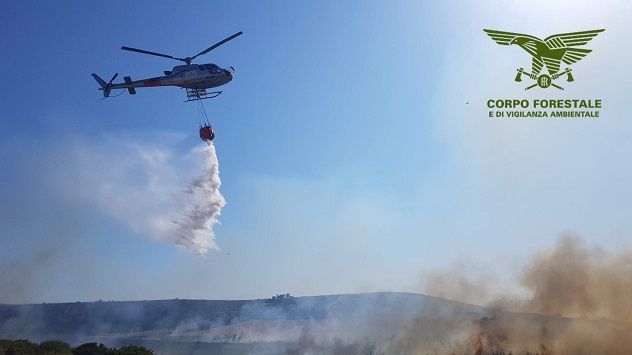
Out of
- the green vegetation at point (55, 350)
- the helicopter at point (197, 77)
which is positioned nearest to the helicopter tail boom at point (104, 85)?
the helicopter at point (197, 77)

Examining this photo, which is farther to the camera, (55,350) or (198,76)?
(55,350)

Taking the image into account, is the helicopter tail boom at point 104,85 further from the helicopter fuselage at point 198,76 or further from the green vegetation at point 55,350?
the green vegetation at point 55,350

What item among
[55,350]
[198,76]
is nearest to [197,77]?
[198,76]

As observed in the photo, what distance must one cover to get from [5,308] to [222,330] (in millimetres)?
64163

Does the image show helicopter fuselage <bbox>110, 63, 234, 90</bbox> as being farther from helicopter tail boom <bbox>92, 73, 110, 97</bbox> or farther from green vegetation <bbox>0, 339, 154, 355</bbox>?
green vegetation <bbox>0, 339, 154, 355</bbox>

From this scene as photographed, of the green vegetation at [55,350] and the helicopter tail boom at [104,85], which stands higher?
the helicopter tail boom at [104,85]

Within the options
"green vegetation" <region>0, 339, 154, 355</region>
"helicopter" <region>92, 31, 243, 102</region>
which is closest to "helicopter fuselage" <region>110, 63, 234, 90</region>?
"helicopter" <region>92, 31, 243, 102</region>

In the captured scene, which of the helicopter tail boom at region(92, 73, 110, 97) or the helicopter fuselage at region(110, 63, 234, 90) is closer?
the helicopter fuselage at region(110, 63, 234, 90)

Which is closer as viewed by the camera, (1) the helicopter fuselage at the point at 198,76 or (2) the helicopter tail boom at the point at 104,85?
(1) the helicopter fuselage at the point at 198,76

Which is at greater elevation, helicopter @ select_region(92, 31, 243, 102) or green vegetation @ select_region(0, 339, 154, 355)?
helicopter @ select_region(92, 31, 243, 102)

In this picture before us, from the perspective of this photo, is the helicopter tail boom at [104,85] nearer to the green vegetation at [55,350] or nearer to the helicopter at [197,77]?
the helicopter at [197,77]

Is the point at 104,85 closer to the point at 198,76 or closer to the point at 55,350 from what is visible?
the point at 198,76

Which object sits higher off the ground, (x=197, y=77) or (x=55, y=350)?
(x=197, y=77)

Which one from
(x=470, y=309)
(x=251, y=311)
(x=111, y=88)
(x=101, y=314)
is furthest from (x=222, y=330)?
(x=111, y=88)
